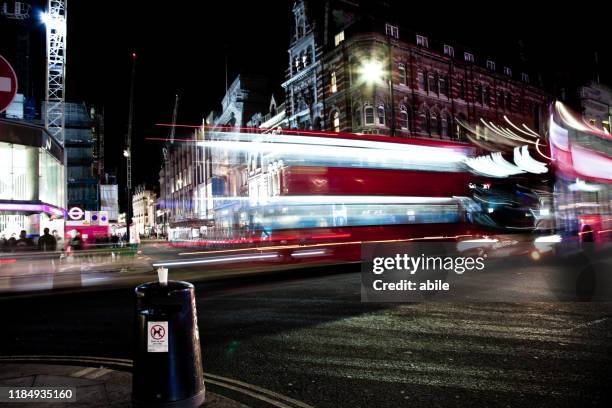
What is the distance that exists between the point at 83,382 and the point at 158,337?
4.41ft

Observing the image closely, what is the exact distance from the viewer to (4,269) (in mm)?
12219

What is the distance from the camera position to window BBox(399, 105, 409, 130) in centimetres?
3978

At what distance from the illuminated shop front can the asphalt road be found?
69.0 feet

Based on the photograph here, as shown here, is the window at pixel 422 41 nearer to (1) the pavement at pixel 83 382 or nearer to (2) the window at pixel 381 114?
(2) the window at pixel 381 114

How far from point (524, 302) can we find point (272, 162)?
7.80 metres

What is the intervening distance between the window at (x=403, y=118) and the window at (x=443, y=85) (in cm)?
547

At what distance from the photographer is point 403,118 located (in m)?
40.0

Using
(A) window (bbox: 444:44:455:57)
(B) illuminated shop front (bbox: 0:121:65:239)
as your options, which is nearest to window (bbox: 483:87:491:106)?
(A) window (bbox: 444:44:455:57)

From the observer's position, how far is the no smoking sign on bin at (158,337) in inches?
142

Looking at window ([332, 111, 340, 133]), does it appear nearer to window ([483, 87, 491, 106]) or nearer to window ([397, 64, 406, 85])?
window ([397, 64, 406, 85])

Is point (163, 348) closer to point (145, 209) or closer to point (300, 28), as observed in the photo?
point (300, 28)

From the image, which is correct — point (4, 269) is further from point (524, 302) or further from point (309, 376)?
point (524, 302)

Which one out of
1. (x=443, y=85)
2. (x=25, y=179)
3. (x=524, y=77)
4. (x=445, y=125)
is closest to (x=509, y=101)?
(x=524, y=77)

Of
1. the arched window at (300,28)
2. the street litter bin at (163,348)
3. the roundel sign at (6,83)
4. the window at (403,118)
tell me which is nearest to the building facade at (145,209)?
the arched window at (300,28)
